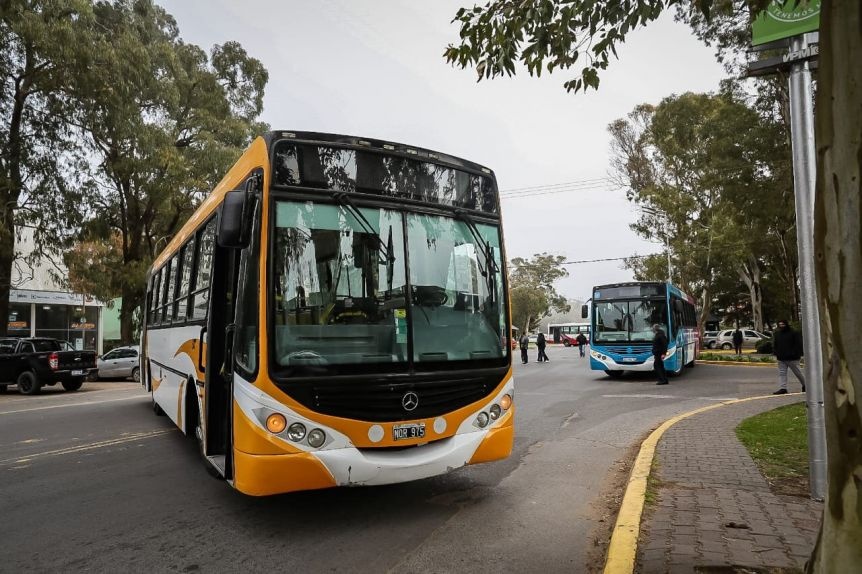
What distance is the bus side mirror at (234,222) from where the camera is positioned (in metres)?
4.64

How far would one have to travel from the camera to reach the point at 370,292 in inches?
189

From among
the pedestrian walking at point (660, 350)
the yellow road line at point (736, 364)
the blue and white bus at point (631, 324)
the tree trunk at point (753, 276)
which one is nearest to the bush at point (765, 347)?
the tree trunk at point (753, 276)

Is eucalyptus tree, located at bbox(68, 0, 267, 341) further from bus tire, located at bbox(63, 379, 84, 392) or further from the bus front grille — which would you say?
the bus front grille

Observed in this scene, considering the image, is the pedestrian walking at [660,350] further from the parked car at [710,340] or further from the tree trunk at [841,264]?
the parked car at [710,340]

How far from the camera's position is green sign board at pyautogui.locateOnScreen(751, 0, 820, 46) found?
4.83 metres

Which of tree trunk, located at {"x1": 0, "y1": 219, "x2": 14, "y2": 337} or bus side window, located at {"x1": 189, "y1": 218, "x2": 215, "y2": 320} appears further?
tree trunk, located at {"x1": 0, "y1": 219, "x2": 14, "y2": 337}

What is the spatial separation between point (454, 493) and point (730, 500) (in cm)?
239

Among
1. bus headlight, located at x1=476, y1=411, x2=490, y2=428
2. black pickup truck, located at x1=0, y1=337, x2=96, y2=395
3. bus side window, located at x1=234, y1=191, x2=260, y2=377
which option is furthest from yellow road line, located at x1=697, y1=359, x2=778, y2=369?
black pickup truck, located at x1=0, y1=337, x2=96, y2=395

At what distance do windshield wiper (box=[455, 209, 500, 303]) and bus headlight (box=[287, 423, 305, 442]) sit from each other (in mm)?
2103

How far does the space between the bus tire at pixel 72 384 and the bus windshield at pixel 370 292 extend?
17.5 meters

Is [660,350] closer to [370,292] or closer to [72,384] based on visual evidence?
[370,292]

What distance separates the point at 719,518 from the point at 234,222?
14.3ft

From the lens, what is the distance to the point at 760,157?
18.6m

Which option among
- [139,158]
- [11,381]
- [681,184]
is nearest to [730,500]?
[11,381]
